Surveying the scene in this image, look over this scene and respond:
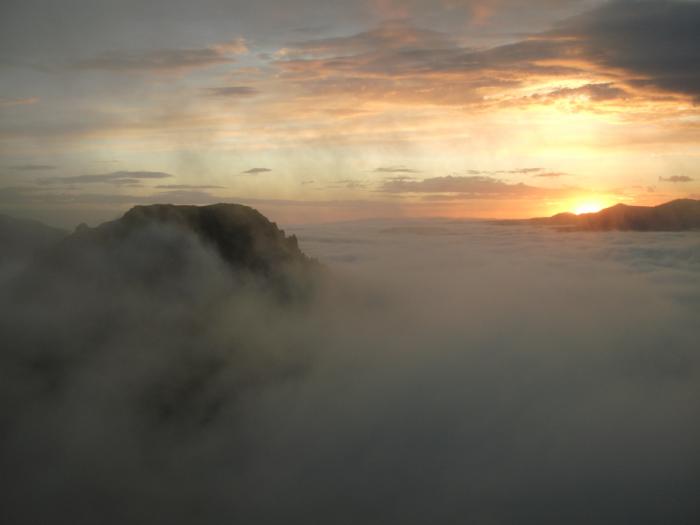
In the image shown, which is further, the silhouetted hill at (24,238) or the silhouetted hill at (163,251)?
the silhouetted hill at (163,251)

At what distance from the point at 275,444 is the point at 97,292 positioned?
49.6 m

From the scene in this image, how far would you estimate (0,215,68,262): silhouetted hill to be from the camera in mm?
74500

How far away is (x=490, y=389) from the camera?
151 m

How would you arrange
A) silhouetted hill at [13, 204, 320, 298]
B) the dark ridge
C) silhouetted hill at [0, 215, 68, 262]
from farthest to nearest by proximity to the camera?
the dark ridge < silhouetted hill at [13, 204, 320, 298] < silhouetted hill at [0, 215, 68, 262]

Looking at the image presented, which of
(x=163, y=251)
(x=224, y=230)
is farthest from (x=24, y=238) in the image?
(x=224, y=230)

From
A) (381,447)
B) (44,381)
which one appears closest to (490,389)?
(381,447)

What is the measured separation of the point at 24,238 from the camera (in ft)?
261

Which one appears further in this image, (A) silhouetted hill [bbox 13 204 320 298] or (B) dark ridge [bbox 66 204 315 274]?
(B) dark ridge [bbox 66 204 315 274]

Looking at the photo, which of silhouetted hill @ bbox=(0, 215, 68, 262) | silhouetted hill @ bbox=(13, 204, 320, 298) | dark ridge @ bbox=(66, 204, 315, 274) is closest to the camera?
silhouetted hill @ bbox=(0, 215, 68, 262)

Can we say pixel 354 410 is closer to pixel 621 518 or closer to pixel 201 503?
pixel 201 503

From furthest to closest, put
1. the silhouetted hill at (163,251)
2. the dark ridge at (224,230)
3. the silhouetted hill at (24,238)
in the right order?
the dark ridge at (224,230) < the silhouetted hill at (163,251) < the silhouetted hill at (24,238)

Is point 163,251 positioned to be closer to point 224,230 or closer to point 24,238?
point 224,230

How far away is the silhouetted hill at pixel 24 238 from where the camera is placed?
74500 millimetres

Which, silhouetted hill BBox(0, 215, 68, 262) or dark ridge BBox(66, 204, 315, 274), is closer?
silhouetted hill BBox(0, 215, 68, 262)
